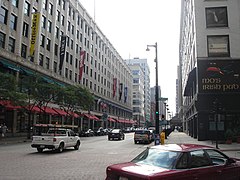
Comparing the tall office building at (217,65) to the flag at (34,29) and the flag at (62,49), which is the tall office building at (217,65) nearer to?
the flag at (34,29)

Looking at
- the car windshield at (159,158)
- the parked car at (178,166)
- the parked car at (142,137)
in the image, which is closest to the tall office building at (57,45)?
the parked car at (142,137)

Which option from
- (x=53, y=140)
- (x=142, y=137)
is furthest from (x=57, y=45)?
(x=53, y=140)

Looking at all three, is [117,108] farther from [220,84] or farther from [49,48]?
[220,84]

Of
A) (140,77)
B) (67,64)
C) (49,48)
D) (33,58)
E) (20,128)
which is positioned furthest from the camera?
(140,77)

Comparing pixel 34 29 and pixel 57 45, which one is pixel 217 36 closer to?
pixel 34 29

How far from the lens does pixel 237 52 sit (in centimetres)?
3316

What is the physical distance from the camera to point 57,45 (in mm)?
49594

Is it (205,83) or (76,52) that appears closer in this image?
(205,83)

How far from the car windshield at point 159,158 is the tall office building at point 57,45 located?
31.2 m

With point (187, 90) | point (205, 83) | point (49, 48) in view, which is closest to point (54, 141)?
point (205, 83)

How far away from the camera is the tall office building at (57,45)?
36.6m

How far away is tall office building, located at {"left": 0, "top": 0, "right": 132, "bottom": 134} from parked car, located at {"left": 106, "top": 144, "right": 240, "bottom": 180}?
31.4 metres

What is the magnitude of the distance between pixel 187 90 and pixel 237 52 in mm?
17845

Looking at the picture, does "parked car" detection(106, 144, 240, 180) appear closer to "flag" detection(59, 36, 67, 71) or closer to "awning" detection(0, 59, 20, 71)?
"awning" detection(0, 59, 20, 71)
